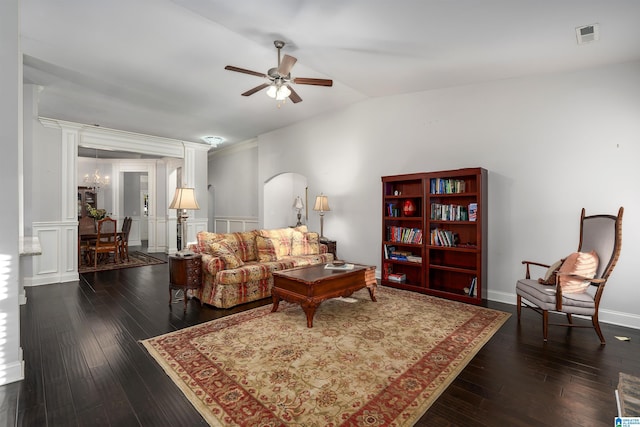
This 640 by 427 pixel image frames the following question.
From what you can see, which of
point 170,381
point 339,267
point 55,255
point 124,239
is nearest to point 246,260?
point 339,267

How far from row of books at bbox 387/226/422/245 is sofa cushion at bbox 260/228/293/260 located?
5.37 feet

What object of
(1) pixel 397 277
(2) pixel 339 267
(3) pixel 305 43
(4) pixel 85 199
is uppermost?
(3) pixel 305 43

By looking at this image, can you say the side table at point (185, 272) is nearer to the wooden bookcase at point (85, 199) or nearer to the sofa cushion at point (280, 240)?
the sofa cushion at point (280, 240)

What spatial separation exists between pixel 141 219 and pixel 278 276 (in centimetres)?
899

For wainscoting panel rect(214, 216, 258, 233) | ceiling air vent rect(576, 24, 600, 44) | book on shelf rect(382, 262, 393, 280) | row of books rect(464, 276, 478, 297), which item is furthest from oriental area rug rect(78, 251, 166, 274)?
ceiling air vent rect(576, 24, 600, 44)

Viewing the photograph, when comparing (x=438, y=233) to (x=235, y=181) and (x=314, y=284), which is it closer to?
(x=314, y=284)

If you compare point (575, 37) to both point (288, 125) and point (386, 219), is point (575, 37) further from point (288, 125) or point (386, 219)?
point (288, 125)

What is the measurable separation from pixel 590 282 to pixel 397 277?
7.84ft

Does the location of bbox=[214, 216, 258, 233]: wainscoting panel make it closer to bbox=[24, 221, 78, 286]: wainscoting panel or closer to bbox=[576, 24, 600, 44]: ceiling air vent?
bbox=[24, 221, 78, 286]: wainscoting panel

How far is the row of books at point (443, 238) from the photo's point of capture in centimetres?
432

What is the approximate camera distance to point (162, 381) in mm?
2240

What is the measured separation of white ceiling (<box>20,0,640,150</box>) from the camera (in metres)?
2.67

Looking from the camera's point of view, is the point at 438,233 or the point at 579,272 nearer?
the point at 579,272

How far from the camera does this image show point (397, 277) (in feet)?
16.0
